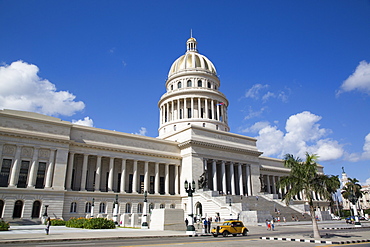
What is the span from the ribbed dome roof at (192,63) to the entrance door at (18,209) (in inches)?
1918

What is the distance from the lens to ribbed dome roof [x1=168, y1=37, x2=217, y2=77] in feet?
245

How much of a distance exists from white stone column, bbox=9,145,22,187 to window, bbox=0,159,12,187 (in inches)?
29.7

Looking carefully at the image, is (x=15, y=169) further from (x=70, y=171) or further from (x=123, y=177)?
(x=123, y=177)

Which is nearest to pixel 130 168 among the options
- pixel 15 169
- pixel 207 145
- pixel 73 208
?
pixel 73 208

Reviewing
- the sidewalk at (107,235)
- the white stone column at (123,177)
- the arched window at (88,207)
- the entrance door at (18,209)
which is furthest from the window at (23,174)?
the sidewalk at (107,235)

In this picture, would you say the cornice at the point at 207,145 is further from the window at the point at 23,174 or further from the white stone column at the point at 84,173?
the window at the point at 23,174

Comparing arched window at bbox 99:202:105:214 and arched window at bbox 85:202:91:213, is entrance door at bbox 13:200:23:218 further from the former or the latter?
arched window at bbox 99:202:105:214

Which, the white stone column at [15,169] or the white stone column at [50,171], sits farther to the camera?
the white stone column at [50,171]

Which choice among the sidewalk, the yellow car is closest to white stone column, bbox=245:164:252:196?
the sidewalk

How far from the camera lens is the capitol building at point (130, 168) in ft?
129

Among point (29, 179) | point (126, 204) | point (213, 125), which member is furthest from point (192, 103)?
point (29, 179)

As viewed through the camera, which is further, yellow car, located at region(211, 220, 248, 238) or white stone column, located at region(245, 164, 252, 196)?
white stone column, located at region(245, 164, 252, 196)

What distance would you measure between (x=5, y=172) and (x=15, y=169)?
1.44m

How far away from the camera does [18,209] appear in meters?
38.0
